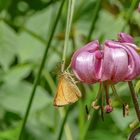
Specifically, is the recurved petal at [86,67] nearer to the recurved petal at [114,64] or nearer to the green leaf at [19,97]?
the recurved petal at [114,64]

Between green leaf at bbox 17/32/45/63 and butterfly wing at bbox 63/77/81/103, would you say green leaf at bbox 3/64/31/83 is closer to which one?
green leaf at bbox 17/32/45/63

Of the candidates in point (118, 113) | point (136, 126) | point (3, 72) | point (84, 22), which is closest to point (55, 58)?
point (84, 22)

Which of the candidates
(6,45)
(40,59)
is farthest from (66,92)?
(40,59)

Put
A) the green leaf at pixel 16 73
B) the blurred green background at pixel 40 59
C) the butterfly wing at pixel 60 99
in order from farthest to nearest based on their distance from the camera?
the green leaf at pixel 16 73, the blurred green background at pixel 40 59, the butterfly wing at pixel 60 99

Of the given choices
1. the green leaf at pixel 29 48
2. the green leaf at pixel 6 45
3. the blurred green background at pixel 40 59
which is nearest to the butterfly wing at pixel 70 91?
the blurred green background at pixel 40 59

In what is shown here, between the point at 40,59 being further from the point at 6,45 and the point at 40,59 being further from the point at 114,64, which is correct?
the point at 114,64

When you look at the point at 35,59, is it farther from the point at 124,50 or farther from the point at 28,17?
the point at 124,50
